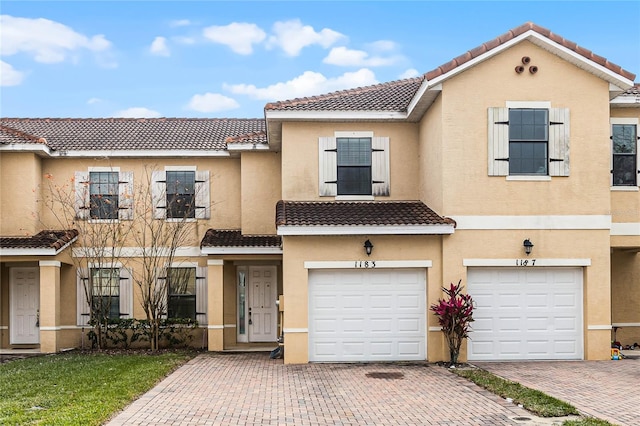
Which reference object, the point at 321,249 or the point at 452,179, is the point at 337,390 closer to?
the point at 321,249

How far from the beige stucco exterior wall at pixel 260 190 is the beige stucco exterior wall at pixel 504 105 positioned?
6.19 meters

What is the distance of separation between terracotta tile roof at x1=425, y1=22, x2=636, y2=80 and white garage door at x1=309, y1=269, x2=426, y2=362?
15.7 ft

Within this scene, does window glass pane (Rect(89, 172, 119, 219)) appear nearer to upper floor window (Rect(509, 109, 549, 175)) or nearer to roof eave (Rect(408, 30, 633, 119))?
roof eave (Rect(408, 30, 633, 119))

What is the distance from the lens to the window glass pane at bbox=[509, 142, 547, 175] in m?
16.2

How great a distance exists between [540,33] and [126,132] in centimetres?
1277

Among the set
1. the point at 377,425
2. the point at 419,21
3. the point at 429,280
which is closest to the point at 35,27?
the point at 419,21

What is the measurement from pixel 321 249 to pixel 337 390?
4330 mm

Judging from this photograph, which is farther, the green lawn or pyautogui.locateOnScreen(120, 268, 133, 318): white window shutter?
pyautogui.locateOnScreen(120, 268, 133, 318): white window shutter

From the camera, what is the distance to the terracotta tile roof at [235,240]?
19.2 m

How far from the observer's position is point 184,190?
21.2m

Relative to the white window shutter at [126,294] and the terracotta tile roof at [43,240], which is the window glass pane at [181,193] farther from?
the terracotta tile roof at [43,240]

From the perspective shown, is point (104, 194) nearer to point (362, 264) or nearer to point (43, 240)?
point (43, 240)

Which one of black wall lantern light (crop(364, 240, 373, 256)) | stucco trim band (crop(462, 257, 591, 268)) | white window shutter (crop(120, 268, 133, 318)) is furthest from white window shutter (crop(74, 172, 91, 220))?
stucco trim band (crop(462, 257, 591, 268))

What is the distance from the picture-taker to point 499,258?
16094 millimetres
